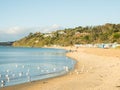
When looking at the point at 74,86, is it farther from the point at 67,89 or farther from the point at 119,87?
the point at 119,87

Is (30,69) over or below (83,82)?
below

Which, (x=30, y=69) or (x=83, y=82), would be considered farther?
(x=30, y=69)

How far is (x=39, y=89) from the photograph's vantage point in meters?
22.3

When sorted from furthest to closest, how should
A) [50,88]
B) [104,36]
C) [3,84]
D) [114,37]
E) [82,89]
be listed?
[104,36] < [114,37] < [3,84] < [50,88] < [82,89]

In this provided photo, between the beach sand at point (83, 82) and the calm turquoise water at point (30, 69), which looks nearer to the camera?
the beach sand at point (83, 82)

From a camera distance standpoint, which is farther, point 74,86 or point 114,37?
point 114,37

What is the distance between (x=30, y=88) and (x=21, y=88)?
2.59 feet

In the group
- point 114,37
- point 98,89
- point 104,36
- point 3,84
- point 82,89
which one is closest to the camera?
point 98,89

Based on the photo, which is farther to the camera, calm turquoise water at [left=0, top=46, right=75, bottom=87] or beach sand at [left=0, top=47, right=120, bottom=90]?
calm turquoise water at [left=0, top=46, right=75, bottom=87]

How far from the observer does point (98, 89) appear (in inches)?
759

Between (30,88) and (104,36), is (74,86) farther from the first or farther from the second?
(104,36)

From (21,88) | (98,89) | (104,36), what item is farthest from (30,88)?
(104,36)

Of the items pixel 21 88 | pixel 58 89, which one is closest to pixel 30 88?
pixel 21 88

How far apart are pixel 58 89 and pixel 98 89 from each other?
3562 mm
